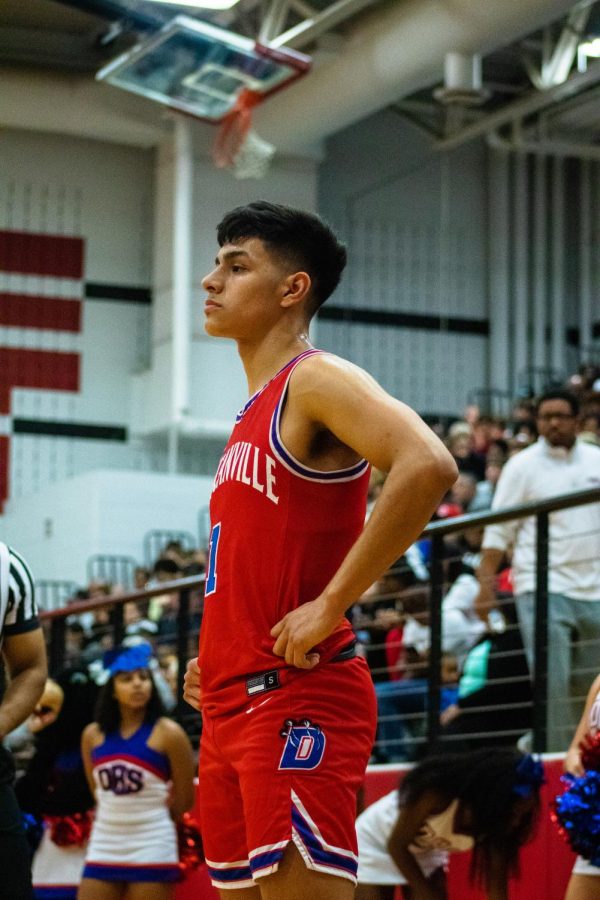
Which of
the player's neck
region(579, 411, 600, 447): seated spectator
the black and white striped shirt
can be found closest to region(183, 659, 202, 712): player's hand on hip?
the player's neck

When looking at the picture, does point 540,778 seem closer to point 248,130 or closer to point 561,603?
point 561,603

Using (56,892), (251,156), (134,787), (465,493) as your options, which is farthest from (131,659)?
(251,156)

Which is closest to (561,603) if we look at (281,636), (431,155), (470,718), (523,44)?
(470,718)

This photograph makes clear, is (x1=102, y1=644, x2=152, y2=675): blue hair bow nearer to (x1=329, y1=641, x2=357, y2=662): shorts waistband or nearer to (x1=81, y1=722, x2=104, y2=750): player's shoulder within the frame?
(x1=81, y1=722, x2=104, y2=750): player's shoulder

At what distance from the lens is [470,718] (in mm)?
6332

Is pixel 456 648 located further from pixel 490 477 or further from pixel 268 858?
pixel 268 858

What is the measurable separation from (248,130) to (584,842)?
1155cm

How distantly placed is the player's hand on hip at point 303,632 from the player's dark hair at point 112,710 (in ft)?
12.3

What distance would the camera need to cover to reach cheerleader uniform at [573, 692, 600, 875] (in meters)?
4.40

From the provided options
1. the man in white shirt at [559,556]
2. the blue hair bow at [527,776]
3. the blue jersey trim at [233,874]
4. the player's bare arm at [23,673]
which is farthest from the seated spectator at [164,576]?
the blue jersey trim at [233,874]

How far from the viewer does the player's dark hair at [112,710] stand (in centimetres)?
648

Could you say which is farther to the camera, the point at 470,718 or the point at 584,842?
the point at 470,718

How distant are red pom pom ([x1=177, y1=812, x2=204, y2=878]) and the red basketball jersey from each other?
3.50m

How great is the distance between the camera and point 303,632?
108 inches
